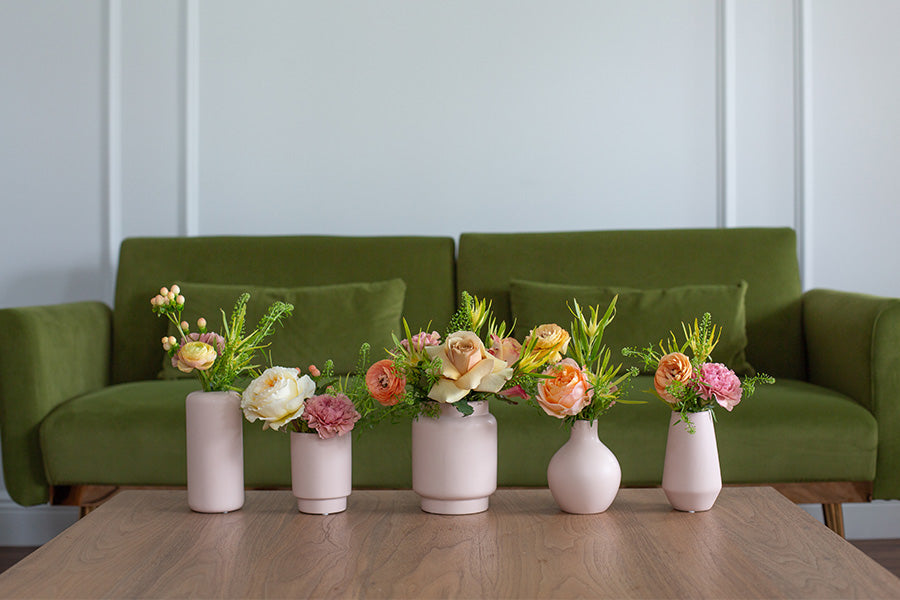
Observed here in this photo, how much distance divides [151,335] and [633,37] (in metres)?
1.92

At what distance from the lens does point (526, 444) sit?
1906mm

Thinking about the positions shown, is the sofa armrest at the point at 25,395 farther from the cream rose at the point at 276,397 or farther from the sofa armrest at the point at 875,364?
the sofa armrest at the point at 875,364

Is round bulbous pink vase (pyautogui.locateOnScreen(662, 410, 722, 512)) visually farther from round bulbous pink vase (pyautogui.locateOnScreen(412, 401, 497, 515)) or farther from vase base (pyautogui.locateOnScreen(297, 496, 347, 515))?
vase base (pyautogui.locateOnScreen(297, 496, 347, 515))

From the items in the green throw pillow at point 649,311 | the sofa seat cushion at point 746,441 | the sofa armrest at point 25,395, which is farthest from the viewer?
the green throw pillow at point 649,311

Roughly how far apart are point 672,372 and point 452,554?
430 millimetres

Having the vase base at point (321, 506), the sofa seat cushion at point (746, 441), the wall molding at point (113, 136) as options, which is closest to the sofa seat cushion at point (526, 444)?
Answer: the sofa seat cushion at point (746, 441)

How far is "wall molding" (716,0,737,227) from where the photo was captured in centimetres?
285

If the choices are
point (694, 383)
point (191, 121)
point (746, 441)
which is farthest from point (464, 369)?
point (191, 121)

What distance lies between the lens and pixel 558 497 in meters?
1.22

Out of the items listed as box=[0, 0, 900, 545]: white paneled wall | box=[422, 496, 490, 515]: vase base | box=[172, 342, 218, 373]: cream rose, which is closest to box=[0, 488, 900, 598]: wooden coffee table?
box=[422, 496, 490, 515]: vase base

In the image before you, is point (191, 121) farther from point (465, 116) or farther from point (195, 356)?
point (195, 356)

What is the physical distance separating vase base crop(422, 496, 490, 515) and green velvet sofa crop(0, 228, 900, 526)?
68cm

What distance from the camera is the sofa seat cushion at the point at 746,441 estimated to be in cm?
188

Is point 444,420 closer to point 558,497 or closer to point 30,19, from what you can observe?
point 558,497
